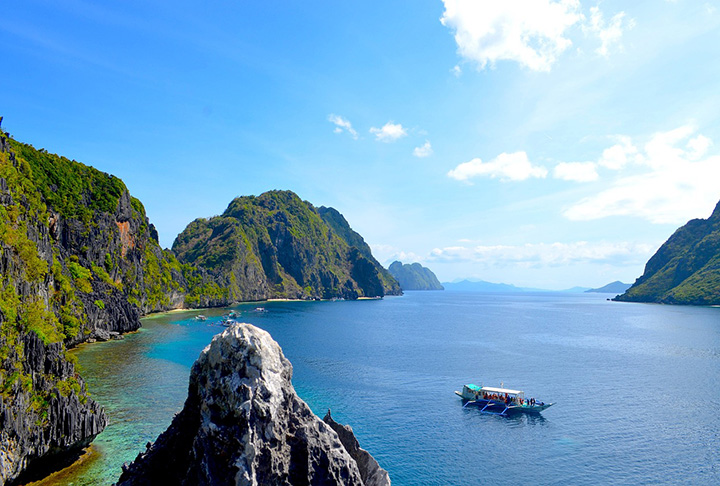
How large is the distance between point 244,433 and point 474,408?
1952 inches

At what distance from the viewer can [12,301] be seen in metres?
34.8

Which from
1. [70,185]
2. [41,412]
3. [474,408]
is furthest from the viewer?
[70,185]

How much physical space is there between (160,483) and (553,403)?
181ft

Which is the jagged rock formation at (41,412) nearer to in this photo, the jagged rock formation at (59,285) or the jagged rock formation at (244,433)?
the jagged rock formation at (59,285)

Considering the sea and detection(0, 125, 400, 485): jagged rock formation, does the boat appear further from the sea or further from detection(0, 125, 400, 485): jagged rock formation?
detection(0, 125, 400, 485): jagged rock formation

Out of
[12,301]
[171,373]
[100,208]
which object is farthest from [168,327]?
[12,301]

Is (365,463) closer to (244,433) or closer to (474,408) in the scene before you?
(244,433)

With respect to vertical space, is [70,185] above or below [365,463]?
above

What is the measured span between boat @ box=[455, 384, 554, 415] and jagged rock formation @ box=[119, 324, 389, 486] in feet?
149

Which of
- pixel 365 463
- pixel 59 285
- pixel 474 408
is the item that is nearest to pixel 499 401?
pixel 474 408

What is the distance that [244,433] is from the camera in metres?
15.1

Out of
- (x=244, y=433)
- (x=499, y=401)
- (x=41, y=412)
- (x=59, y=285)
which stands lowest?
(x=499, y=401)

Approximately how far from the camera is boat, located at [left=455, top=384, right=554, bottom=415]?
183 feet

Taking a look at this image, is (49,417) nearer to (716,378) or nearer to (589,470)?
(589,470)
